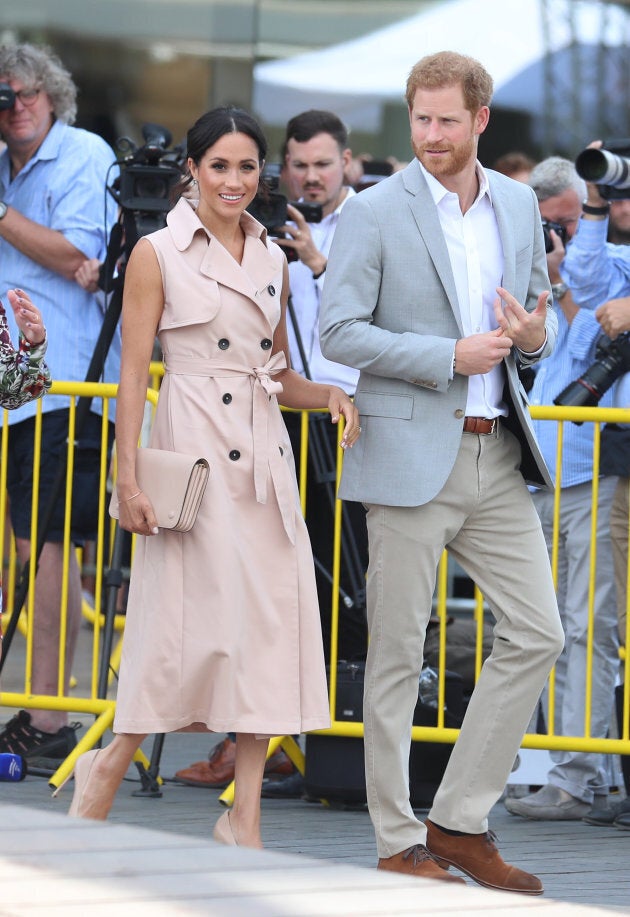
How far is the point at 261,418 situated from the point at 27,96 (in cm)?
227

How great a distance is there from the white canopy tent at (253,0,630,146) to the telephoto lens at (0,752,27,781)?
5313mm

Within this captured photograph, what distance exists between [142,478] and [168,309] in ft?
1.46

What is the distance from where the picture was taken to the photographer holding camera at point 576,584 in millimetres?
5535

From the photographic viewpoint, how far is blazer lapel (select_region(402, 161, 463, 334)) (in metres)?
4.35

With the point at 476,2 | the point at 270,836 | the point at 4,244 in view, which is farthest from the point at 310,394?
the point at 476,2

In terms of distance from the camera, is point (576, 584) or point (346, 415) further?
point (576, 584)

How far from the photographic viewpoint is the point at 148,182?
5.64 meters

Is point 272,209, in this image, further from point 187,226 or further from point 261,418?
point 261,418

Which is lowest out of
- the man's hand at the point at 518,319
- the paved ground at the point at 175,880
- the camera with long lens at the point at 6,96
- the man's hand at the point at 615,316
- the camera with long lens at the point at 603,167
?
the paved ground at the point at 175,880

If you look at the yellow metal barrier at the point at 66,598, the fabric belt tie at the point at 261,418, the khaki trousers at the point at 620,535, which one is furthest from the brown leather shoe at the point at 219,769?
the fabric belt tie at the point at 261,418

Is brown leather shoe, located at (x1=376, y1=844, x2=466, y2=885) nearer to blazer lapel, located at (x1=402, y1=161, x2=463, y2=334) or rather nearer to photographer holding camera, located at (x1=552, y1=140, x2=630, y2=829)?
photographer holding camera, located at (x1=552, y1=140, x2=630, y2=829)

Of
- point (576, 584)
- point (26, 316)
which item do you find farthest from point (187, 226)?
point (576, 584)

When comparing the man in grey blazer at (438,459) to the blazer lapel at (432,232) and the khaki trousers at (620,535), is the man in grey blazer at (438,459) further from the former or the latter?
the khaki trousers at (620,535)

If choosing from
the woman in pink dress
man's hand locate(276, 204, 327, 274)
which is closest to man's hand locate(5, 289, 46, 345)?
the woman in pink dress
